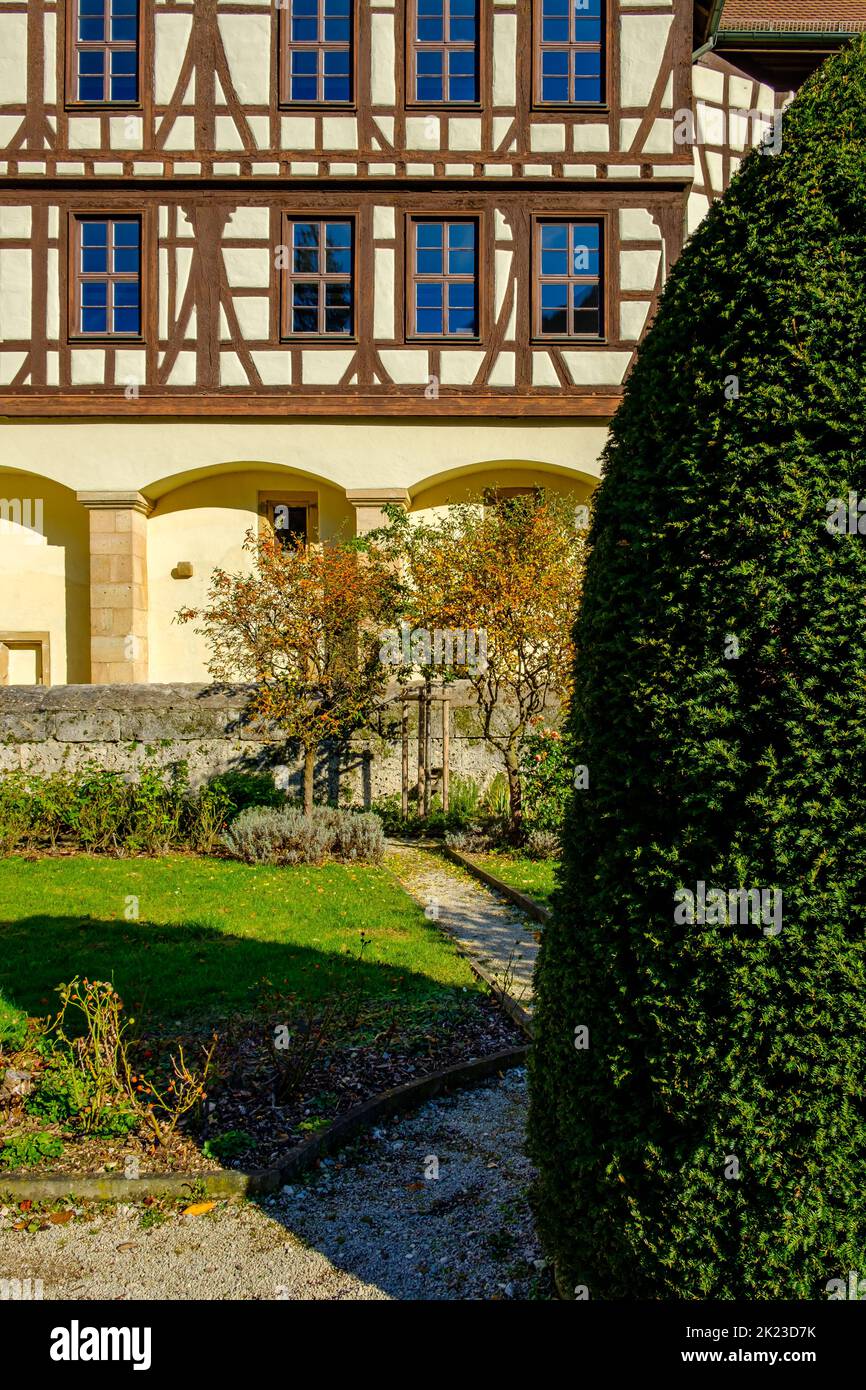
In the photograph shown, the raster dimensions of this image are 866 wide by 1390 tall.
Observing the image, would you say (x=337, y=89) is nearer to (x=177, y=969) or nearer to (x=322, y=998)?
(x=177, y=969)

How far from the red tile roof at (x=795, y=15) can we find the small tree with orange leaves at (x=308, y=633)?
408 inches

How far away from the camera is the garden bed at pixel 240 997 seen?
3.24 meters

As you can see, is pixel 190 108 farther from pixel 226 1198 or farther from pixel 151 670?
pixel 226 1198

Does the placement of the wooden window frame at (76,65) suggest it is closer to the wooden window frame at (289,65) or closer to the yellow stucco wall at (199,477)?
the wooden window frame at (289,65)

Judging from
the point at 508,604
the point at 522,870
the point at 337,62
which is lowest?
the point at 522,870

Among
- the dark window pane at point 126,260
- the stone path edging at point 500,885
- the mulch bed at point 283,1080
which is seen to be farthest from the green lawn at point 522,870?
the dark window pane at point 126,260

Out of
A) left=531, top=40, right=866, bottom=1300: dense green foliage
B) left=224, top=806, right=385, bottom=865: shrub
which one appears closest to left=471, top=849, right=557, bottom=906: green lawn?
left=224, top=806, right=385, bottom=865: shrub

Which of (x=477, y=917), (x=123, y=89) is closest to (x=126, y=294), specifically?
(x=123, y=89)

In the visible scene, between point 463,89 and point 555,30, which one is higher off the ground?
point 555,30

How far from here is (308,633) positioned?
924cm

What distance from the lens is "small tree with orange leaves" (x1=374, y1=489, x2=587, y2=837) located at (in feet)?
29.8

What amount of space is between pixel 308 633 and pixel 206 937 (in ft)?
13.8

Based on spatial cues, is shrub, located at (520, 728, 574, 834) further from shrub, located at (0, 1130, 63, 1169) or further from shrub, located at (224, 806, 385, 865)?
shrub, located at (0, 1130, 63, 1169)
